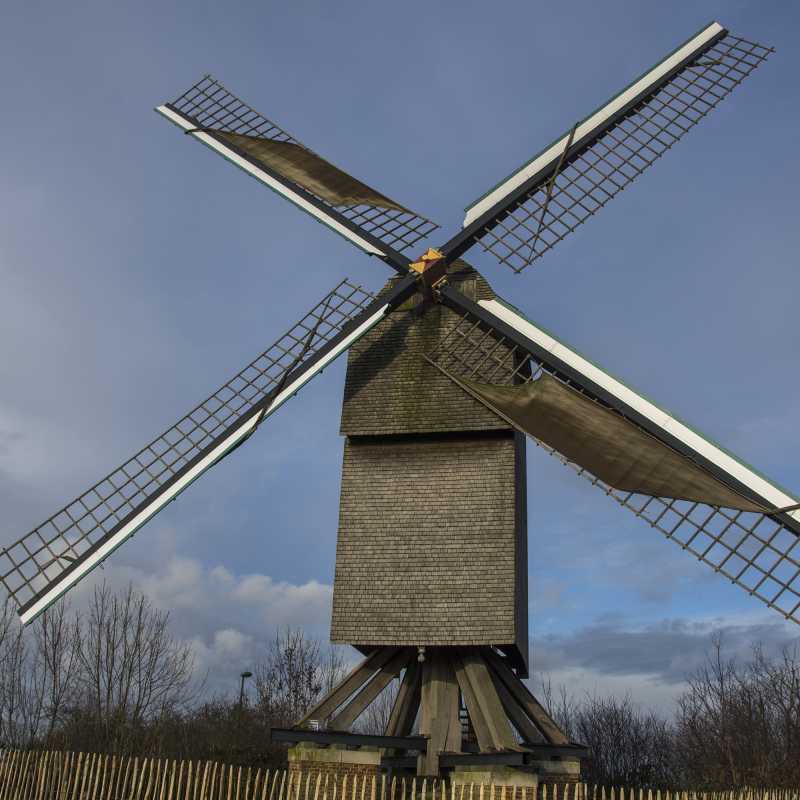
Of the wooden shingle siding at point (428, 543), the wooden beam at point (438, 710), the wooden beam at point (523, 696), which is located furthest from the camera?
the wooden beam at point (523, 696)

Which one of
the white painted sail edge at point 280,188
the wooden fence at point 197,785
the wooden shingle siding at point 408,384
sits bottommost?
the wooden fence at point 197,785

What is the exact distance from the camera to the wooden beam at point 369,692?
1313cm

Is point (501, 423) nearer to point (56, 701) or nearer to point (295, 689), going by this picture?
point (56, 701)

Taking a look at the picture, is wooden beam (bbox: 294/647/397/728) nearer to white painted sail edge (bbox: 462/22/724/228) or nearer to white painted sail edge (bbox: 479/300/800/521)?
white painted sail edge (bbox: 479/300/800/521)

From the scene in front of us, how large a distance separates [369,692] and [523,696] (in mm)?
2444

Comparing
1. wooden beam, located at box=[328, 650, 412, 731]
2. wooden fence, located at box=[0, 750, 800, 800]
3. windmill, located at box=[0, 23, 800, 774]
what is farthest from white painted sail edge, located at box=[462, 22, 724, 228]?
wooden fence, located at box=[0, 750, 800, 800]

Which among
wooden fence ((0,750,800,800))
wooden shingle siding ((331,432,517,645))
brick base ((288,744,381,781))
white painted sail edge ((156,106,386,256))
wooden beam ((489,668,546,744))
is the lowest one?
wooden fence ((0,750,800,800))

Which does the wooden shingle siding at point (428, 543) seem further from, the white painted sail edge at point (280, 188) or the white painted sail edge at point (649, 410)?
the white painted sail edge at point (280, 188)

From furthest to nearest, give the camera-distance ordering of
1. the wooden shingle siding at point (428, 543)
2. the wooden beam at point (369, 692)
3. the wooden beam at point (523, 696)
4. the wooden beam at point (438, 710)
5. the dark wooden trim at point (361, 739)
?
the wooden beam at point (523, 696) < the wooden beam at point (369, 692) < the wooden shingle siding at point (428, 543) < the wooden beam at point (438, 710) < the dark wooden trim at point (361, 739)

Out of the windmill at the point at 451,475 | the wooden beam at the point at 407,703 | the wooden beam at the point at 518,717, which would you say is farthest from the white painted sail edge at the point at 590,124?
the wooden beam at the point at 518,717

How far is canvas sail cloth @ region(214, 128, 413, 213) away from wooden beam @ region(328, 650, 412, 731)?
7.98 metres

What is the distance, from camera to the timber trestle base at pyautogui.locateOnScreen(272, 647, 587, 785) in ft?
40.7

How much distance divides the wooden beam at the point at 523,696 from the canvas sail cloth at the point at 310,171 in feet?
26.6

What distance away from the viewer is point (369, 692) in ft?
44.1
